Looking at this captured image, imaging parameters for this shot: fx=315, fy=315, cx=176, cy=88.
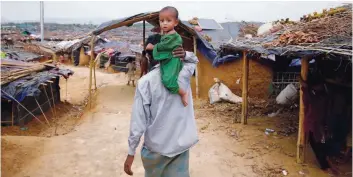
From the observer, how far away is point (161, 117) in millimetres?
2328

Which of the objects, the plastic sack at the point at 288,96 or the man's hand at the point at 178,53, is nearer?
the man's hand at the point at 178,53

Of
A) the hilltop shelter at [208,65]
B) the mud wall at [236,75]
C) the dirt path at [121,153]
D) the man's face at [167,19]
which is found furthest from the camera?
the mud wall at [236,75]

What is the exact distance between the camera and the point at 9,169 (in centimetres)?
452

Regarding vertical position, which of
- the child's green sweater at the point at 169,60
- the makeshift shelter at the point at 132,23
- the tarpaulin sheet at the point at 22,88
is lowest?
the tarpaulin sheet at the point at 22,88

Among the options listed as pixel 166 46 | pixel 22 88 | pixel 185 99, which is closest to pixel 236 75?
pixel 22 88

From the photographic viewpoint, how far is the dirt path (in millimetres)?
4586

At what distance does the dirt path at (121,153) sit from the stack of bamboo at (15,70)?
2382 millimetres

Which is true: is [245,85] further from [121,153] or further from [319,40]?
[121,153]

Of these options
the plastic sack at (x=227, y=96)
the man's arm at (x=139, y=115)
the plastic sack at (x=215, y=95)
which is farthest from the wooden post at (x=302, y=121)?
the plastic sack at (x=215, y=95)

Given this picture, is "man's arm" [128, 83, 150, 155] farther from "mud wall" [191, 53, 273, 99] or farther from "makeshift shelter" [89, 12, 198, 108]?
"mud wall" [191, 53, 273, 99]

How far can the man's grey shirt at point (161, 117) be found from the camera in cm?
226

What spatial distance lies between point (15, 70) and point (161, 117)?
789 centimetres

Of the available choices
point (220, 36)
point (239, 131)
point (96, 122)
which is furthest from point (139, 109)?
point (220, 36)

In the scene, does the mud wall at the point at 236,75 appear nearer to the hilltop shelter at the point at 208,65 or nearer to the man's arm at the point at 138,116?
the hilltop shelter at the point at 208,65
